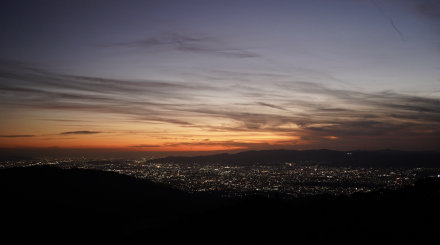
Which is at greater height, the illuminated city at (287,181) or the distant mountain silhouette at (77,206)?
the distant mountain silhouette at (77,206)

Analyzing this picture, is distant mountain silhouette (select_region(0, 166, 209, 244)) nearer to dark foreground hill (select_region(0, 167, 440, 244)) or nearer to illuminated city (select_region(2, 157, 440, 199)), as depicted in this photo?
dark foreground hill (select_region(0, 167, 440, 244))

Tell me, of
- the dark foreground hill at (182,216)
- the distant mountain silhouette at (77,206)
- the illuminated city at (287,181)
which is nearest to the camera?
the dark foreground hill at (182,216)

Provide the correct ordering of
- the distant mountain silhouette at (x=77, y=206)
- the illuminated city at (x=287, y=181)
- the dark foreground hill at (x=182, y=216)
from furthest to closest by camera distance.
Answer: the illuminated city at (x=287, y=181)
the distant mountain silhouette at (x=77, y=206)
the dark foreground hill at (x=182, y=216)

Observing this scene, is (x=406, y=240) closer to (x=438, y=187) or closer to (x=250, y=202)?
(x=438, y=187)

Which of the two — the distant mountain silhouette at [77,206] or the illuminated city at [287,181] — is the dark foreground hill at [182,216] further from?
the illuminated city at [287,181]

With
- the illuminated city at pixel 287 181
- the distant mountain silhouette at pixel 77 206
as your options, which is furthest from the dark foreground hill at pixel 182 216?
the illuminated city at pixel 287 181

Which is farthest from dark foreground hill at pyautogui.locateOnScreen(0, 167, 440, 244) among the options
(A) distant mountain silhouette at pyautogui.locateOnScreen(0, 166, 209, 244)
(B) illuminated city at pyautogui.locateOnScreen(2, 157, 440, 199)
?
(B) illuminated city at pyautogui.locateOnScreen(2, 157, 440, 199)

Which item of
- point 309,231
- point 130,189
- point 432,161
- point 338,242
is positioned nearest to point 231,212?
point 309,231

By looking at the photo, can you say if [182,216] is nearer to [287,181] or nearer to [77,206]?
[77,206]

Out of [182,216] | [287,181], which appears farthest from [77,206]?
[287,181]
